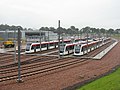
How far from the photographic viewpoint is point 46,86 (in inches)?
711

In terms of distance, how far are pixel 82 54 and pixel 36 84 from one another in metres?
29.1

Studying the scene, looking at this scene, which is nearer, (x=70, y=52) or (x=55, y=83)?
(x=55, y=83)

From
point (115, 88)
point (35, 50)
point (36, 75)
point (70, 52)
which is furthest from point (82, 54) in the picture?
point (115, 88)

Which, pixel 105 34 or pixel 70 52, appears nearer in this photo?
pixel 70 52

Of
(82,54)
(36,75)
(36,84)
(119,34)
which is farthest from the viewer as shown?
(119,34)

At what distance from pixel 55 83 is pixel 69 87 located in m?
2.06

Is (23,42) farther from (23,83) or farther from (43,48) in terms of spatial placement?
(23,83)

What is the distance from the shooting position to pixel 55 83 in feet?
63.4

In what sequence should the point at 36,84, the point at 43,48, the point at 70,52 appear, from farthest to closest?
the point at 43,48 → the point at 70,52 → the point at 36,84

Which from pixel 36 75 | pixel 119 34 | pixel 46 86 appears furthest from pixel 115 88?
pixel 119 34

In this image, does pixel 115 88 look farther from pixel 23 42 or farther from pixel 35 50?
pixel 23 42

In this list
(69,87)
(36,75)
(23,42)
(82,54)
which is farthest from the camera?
(23,42)

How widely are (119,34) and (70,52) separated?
140 meters

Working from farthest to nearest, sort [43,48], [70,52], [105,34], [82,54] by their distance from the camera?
[105,34] < [43,48] < [70,52] < [82,54]
